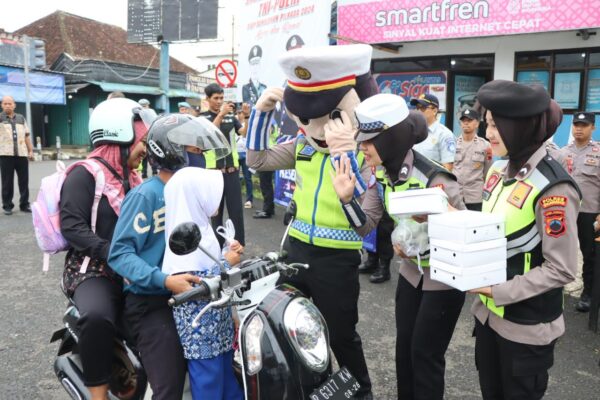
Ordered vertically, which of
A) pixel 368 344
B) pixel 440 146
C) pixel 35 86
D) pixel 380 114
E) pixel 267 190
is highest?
pixel 35 86

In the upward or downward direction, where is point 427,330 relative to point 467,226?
downward

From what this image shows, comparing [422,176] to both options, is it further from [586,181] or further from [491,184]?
[586,181]

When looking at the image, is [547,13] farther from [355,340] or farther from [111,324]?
[111,324]

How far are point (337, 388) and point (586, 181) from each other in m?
4.30

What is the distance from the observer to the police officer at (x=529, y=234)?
6.54 feet

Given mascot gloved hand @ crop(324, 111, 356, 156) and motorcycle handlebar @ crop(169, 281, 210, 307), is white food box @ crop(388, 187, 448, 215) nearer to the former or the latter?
mascot gloved hand @ crop(324, 111, 356, 156)

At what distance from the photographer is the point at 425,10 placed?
9047 millimetres

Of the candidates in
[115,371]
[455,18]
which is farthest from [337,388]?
[455,18]

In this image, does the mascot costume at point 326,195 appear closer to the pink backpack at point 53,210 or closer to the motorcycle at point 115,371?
the motorcycle at point 115,371

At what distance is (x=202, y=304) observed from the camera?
87.4 inches

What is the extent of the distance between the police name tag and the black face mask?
1.07 meters

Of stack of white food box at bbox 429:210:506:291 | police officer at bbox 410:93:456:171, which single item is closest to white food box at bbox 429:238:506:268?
stack of white food box at bbox 429:210:506:291

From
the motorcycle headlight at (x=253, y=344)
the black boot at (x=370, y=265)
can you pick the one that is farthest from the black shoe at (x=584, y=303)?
the motorcycle headlight at (x=253, y=344)

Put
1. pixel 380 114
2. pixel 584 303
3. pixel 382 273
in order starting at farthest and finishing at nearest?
pixel 382 273
pixel 584 303
pixel 380 114
